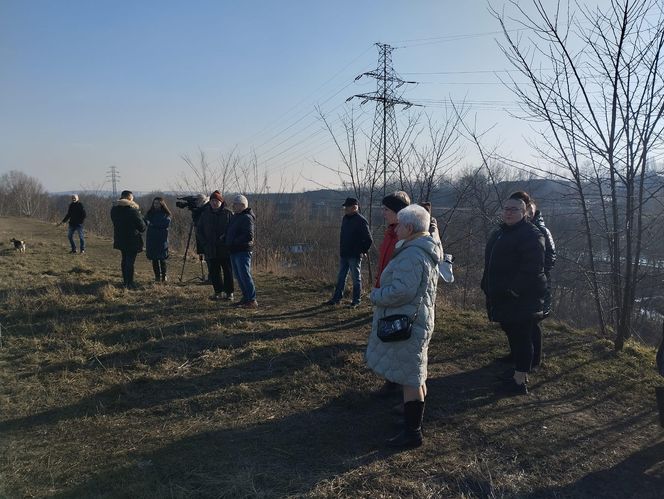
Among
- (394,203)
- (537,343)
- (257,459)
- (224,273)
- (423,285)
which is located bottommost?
(257,459)

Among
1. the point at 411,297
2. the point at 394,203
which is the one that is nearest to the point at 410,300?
the point at 411,297

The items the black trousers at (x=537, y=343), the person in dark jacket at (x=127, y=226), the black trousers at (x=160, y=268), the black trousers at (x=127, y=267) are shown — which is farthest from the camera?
the black trousers at (x=160, y=268)

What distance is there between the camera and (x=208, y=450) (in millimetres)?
3305

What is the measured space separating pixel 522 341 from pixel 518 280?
55 cm

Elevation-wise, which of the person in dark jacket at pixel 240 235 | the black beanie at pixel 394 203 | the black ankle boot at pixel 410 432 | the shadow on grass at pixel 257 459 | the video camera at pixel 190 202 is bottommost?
the shadow on grass at pixel 257 459

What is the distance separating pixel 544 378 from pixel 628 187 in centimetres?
262

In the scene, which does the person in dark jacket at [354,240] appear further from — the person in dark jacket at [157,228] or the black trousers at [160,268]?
the black trousers at [160,268]

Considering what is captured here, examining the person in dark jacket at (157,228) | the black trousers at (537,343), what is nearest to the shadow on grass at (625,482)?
the black trousers at (537,343)

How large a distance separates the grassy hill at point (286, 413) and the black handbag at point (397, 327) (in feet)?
2.76

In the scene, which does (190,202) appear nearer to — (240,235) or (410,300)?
(240,235)

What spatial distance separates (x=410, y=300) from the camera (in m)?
3.18

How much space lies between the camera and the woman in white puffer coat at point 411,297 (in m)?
3.15

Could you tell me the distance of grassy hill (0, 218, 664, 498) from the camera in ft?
9.82

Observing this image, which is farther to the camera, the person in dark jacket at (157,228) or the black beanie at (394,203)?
the person in dark jacket at (157,228)
